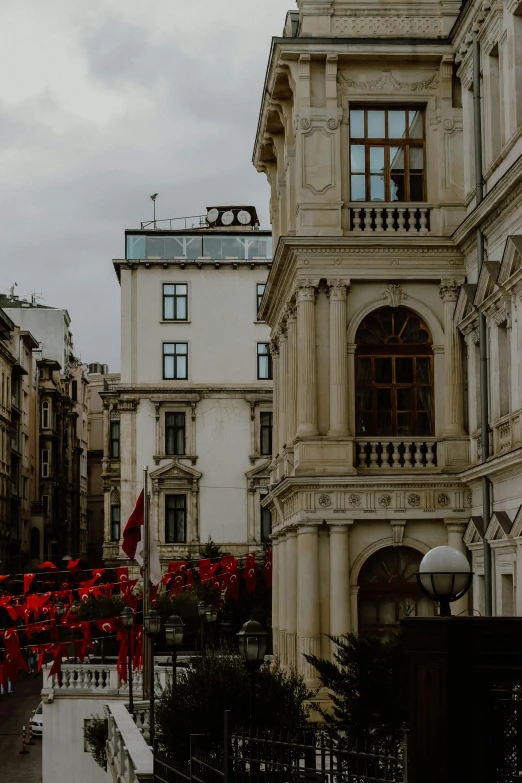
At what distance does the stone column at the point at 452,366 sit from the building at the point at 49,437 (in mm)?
57425

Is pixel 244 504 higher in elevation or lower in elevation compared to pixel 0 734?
higher

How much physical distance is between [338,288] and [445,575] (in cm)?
1740

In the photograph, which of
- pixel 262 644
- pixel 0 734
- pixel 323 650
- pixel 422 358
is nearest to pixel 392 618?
pixel 323 650

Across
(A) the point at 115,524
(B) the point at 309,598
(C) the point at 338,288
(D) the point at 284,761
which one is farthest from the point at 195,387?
(D) the point at 284,761

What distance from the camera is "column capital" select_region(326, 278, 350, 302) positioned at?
94.3ft

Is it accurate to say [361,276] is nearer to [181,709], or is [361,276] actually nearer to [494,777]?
[181,709]

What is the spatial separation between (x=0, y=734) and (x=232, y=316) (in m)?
23.0

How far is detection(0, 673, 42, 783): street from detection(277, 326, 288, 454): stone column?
41.8 ft

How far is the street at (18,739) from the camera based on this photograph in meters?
40.3

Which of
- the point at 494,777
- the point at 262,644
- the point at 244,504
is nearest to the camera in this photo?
the point at 494,777

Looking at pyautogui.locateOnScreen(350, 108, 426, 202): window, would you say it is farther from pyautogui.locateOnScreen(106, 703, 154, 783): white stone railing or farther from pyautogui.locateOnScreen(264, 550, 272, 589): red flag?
pyautogui.locateOnScreen(264, 550, 272, 589): red flag

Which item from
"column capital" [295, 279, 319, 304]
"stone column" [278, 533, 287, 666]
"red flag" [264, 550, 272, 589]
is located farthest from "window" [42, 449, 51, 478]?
"column capital" [295, 279, 319, 304]

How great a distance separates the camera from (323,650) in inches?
1114

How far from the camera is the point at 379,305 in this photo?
95.4 feet
